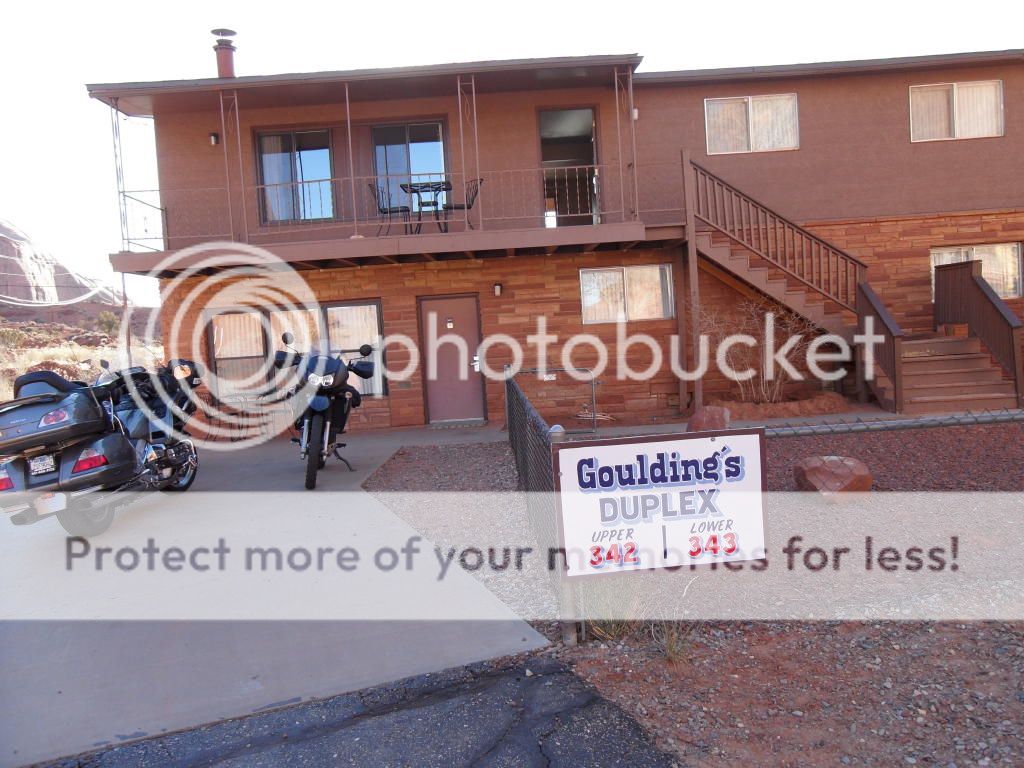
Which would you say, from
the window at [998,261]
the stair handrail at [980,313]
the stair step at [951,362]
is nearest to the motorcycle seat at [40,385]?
the stair step at [951,362]

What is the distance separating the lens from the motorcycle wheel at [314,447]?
8.63m

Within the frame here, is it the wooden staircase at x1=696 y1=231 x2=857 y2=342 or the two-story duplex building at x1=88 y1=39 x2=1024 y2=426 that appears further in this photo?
the two-story duplex building at x1=88 y1=39 x2=1024 y2=426

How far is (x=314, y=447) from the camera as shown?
8.64 m

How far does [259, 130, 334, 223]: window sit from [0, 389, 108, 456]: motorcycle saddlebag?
25.6 ft

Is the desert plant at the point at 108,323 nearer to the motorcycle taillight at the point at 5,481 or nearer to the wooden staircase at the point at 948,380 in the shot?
the motorcycle taillight at the point at 5,481

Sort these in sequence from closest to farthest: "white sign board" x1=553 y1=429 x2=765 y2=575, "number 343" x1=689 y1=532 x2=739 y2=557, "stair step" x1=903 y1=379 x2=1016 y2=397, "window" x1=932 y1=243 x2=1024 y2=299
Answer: "white sign board" x1=553 y1=429 x2=765 y2=575
"number 343" x1=689 y1=532 x2=739 y2=557
"stair step" x1=903 y1=379 x2=1016 y2=397
"window" x1=932 y1=243 x2=1024 y2=299

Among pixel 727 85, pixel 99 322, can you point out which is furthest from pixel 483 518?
pixel 99 322

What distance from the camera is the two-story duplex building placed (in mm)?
13766

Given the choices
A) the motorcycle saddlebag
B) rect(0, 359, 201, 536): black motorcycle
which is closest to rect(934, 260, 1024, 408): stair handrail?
rect(0, 359, 201, 536): black motorcycle

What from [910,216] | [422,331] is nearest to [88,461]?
[422,331]

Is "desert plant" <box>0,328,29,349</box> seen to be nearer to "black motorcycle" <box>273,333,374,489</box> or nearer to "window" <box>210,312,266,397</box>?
"window" <box>210,312,266,397</box>

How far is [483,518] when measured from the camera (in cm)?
719

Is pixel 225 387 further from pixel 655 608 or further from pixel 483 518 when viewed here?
pixel 655 608

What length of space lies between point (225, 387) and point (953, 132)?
12.8m
